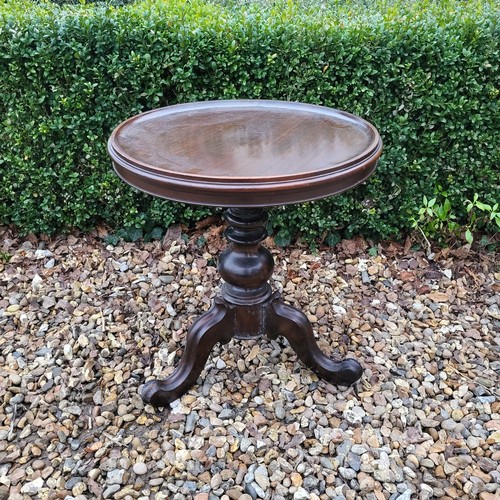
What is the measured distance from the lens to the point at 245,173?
1429 mm

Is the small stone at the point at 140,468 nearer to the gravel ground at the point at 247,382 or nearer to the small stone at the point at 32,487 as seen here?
the gravel ground at the point at 247,382

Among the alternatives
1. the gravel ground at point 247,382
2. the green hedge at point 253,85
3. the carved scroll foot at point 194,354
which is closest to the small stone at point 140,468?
the gravel ground at point 247,382

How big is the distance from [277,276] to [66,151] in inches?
56.2

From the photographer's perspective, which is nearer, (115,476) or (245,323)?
(115,476)

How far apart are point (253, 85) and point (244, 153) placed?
1.24 m

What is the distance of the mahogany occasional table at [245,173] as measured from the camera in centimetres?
138

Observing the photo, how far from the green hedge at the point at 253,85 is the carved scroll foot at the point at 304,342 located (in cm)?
104

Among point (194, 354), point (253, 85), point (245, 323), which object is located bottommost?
point (194, 354)

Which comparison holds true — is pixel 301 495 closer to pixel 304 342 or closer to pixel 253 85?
pixel 304 342

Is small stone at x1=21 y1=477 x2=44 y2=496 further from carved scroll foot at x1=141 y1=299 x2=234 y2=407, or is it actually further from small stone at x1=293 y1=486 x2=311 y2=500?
small stone at x1=293 y1=486 x2=311 y2=500

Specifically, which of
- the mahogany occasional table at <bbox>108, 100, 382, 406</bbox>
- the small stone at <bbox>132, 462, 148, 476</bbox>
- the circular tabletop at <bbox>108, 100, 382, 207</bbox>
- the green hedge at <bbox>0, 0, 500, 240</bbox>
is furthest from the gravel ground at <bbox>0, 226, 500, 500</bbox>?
the circular tabletop at <bbox>108, 100, 382, 207</bbox>

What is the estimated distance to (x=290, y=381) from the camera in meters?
2.15

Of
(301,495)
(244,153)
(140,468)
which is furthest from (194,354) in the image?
(244,153)

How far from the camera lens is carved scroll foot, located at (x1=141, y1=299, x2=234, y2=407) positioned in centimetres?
199
